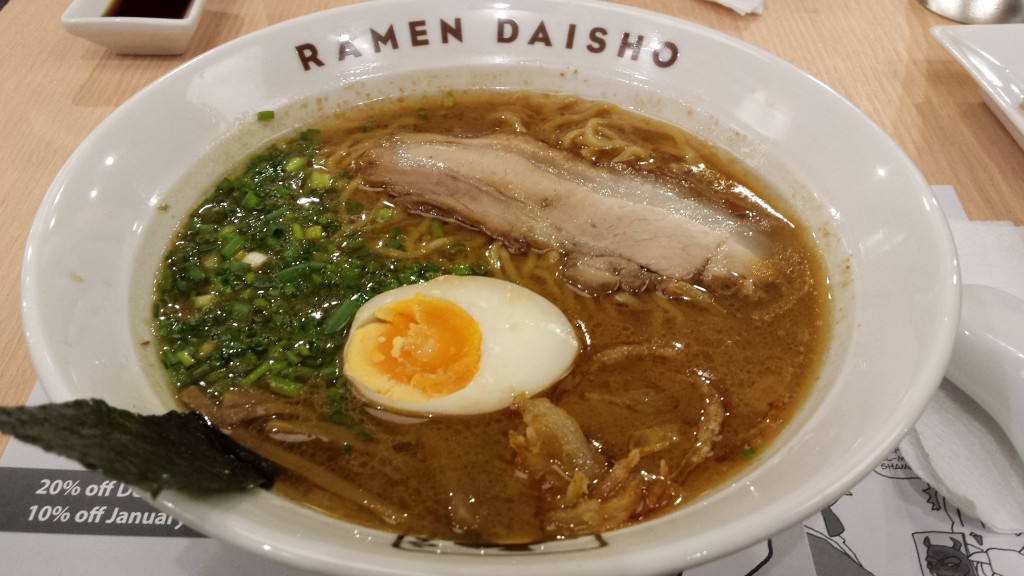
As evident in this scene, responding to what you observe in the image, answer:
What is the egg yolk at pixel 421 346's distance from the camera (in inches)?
63.9

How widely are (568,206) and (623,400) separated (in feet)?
2.47

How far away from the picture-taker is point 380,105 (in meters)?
2.44

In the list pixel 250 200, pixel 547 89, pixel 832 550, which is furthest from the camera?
pixel 547 89

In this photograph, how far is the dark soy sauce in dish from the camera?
271 centimetres

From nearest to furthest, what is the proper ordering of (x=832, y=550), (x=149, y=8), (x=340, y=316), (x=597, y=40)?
(x=832, y=550) < (x=340, y=316) < (x=597, y=40) < (x=149, y=8)

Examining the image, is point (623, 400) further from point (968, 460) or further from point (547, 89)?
point (547, 89)

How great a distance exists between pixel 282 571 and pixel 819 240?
1747 millimetres

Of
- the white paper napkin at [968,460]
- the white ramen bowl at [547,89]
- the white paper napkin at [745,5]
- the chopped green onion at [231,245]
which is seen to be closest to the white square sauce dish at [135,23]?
the white ramen bowl at [547,89]

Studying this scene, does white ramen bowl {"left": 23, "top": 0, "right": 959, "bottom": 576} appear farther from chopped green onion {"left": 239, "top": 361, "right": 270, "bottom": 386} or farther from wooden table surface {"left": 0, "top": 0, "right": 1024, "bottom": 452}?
wooden table surface {"left": 0, "top": 0, "right": 1024, "bottom": 452}

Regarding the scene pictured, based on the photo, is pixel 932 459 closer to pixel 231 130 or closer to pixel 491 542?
pixel 491 542

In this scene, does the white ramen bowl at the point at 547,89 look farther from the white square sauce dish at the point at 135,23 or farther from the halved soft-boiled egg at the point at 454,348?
the white square sauce dish at the point at 135,23

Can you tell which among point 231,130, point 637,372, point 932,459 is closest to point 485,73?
point 231,130

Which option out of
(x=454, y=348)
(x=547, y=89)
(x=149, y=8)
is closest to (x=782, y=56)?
(x=547, y=89)

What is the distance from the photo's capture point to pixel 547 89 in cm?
247
